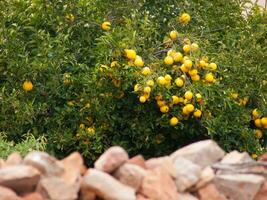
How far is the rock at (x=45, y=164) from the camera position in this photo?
2695 millimetres

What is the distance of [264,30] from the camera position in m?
6.36

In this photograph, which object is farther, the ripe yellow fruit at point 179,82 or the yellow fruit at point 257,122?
the yellow fruit at point 257,122

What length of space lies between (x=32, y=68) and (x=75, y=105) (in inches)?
18.0

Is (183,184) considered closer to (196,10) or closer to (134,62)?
(134,62)

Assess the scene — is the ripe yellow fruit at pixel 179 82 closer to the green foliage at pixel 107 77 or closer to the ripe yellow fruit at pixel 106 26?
the green foliage at pixel 107 77

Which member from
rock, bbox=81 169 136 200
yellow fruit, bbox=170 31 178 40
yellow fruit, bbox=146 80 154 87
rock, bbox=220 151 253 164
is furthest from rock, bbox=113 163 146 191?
yellow fruit, bbox=170 31 178 40

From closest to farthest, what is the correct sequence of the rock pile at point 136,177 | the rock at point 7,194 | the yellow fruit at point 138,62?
the rock at point 7,194, the rock pile at point 136,177, the yellow fruit at point 138,62

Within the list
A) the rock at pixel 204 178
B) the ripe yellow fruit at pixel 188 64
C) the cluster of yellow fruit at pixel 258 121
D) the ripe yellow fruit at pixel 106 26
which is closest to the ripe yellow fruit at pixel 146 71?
the ripe yellow fruit at pixel 188 64

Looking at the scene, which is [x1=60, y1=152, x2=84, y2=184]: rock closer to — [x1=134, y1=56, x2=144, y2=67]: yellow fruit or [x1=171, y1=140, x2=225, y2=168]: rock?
[x1=171, y1=140, x2=225, y2=168]: rock

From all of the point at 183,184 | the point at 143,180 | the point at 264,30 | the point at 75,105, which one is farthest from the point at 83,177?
the point at 264,30

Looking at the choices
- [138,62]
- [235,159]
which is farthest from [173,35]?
[235,159]

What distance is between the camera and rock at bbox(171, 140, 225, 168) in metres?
3.13

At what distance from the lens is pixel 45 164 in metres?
2.70

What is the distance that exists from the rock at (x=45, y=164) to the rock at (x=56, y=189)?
36mm
